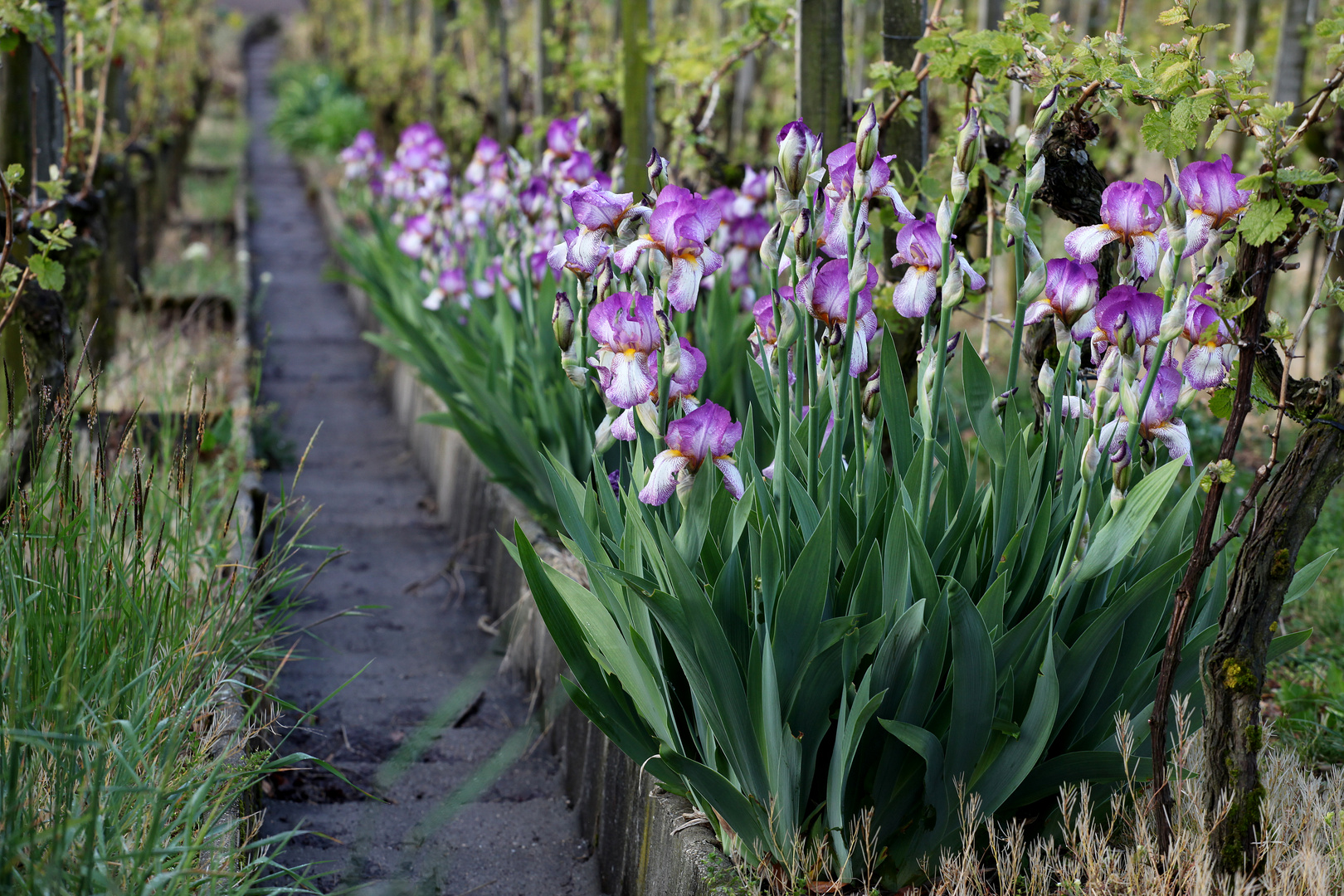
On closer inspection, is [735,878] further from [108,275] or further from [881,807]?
[108,275]

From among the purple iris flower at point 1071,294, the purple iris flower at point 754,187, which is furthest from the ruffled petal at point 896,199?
the purple iris flower at point 754,187

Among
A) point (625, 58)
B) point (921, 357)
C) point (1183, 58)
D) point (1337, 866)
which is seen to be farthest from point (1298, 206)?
point (625, 58)

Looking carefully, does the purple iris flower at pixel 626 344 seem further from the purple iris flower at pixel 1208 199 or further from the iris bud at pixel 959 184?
the purple iris flower at pixel 1208 199

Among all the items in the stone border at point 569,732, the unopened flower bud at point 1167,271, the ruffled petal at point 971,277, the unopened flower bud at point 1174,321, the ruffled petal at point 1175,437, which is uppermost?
the unopened flower bud at point 1167,271

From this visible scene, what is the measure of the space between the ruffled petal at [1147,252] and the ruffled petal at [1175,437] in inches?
8.5

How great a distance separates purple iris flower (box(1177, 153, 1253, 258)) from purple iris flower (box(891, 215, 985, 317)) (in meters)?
0.28

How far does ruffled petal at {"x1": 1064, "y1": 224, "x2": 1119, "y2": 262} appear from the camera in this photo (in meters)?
1.52

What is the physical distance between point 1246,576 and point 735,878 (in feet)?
2.69

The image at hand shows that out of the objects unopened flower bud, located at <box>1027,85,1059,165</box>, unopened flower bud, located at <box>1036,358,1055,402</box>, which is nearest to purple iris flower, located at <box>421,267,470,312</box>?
unopened flower bud, located at <box>1036,358,1055,402</box>

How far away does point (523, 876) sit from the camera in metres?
2.12

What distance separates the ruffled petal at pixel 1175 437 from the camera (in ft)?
5.08

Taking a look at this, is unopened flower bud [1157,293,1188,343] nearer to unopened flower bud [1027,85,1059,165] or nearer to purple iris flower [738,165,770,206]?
unopened flower bud [1027,85,1059,165]

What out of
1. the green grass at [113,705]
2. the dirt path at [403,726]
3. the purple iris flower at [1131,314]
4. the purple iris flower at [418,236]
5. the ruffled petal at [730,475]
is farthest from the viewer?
the purple iris flower at [418,236]

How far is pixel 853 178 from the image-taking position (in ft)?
5.15
